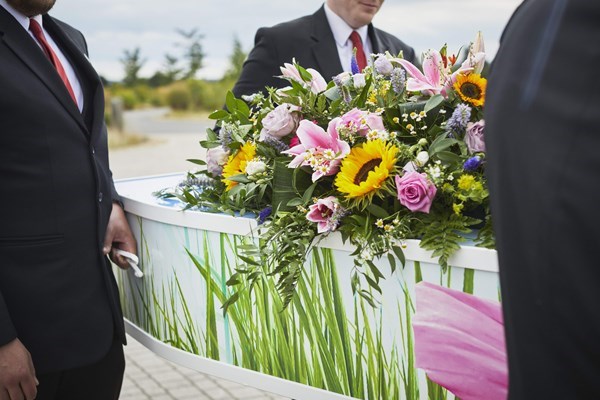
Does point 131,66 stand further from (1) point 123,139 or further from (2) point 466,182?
(2) point 466,182

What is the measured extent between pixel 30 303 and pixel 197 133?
20501 mm

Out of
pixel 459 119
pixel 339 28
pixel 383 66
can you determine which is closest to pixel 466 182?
pixel 459 119

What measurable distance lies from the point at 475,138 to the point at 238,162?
0.79m

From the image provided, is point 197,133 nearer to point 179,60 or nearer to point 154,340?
point 179,60

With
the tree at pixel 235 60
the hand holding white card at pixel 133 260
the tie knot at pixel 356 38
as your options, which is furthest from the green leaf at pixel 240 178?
the tree at pixel 235 60

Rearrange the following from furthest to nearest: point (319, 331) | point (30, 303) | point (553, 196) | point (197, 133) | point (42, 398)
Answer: point (197, 133), point (42, 398), point (30, 303), point (319, 331), point (553, 196)

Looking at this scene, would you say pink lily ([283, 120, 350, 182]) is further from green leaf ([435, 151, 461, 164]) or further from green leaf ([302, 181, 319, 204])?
green leaf ([435, 151, 461, 164])

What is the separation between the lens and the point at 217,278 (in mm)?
2320

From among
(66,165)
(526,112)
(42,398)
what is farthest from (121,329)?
(526,112)

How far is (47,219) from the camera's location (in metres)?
2.29

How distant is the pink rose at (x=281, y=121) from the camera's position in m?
2.21

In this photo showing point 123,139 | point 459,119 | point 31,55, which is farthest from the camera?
point 123,139

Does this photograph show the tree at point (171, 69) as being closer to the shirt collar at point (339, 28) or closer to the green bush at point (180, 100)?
the green bush at point (180, 100)

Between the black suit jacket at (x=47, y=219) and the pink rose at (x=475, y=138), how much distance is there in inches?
46.2
